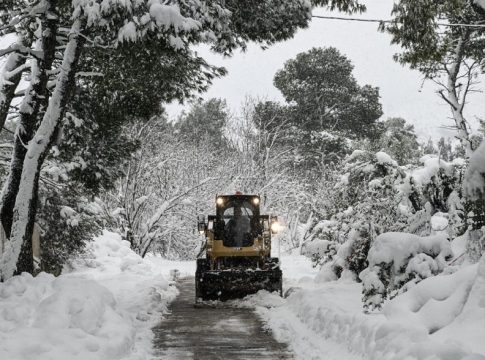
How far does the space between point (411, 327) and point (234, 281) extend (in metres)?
7.08

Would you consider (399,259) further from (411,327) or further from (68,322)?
(68,322)

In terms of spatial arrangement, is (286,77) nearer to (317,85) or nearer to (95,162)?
(317,85)

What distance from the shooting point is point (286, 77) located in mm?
38219

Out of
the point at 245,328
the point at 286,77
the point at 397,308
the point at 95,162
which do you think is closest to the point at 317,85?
the point at 286,77

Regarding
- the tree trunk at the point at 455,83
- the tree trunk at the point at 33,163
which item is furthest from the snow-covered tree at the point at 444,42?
the tree trunk at the point at 33,163

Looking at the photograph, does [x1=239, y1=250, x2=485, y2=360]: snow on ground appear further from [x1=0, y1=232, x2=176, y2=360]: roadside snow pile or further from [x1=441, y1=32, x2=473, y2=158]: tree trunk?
[x1=441, y1=32, x2=473, y2=158]: tree trunk

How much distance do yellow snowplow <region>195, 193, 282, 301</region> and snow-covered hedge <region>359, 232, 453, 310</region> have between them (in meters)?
→ 5.54

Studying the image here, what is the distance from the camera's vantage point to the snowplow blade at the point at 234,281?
1212 cm

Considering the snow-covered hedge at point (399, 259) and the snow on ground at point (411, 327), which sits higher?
the snow-covered hedge at point (399, 259)

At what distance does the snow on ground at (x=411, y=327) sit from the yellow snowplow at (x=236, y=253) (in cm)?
353

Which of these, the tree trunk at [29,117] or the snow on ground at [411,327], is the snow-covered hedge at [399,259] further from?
the tree trunk at [29,117]

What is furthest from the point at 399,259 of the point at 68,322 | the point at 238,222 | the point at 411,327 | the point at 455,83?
the point at 455,83

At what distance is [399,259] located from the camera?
6750 mm

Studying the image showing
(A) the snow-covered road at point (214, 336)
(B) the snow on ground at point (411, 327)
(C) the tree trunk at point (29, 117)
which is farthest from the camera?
(C) the tree trunk at point (29, 117)
